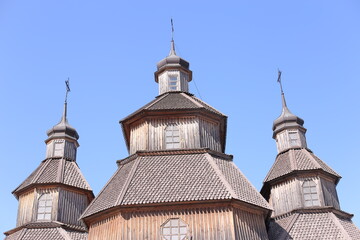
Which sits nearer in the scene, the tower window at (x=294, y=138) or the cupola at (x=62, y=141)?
the tower window at (x=294, y=138)

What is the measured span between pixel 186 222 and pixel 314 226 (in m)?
9.65

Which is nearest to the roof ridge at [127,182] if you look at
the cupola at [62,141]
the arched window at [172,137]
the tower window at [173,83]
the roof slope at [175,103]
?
the arched window at [172,137]

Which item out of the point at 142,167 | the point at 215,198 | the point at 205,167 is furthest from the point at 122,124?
the point at 215,198

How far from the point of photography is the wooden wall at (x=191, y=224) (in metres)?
17.8

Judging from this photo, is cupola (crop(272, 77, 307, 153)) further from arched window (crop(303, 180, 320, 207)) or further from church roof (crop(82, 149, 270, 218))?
church roof (crop(82, 149, 270, 218))

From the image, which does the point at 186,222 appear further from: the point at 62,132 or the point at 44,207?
the point at 62,132

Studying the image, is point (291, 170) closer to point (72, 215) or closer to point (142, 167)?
point (142, 167)

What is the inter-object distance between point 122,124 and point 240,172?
6313mm

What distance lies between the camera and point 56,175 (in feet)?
94.7

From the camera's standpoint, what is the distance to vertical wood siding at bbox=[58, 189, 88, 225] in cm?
2775

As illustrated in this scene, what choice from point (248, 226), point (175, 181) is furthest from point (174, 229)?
point (248, 226)

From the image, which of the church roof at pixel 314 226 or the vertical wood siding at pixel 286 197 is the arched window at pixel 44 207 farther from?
the vertical wood siding at pixel 286 197

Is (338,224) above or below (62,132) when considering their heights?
below

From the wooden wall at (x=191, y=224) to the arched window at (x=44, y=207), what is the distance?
9859mm
